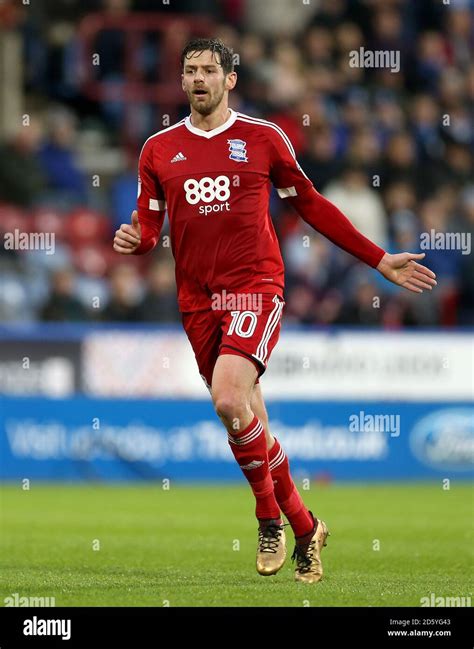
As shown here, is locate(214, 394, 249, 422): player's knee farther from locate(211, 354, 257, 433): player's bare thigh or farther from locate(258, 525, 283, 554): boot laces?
locate(258, 525, 283, 554): boot laces

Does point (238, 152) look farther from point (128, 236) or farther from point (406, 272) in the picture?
point (406, 272)

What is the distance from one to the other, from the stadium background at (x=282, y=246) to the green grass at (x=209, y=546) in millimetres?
565

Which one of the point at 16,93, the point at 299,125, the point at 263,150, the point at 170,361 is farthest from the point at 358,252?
the point at 16,93

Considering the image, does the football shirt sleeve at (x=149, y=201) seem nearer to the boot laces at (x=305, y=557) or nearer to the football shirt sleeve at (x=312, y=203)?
the football shirt sleeve at (x=312, y=203)

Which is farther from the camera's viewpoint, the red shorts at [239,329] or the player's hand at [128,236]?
the player's hand at [128,236]

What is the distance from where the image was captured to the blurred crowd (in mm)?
17766

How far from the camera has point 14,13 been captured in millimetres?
20672

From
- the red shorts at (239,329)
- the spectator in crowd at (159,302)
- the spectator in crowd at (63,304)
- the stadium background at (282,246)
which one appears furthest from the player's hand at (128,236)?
the spectator in crowd at (159,302)

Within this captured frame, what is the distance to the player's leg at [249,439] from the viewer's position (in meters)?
7.96

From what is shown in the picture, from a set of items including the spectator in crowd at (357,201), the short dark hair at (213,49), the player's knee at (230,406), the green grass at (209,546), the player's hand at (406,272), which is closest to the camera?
the green grass at (209,546)

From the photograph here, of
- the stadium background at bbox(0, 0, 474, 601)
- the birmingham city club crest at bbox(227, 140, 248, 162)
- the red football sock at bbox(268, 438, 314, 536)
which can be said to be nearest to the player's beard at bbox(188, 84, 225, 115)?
the birmingham city club crest at bbox(227, 140, 248, 162)

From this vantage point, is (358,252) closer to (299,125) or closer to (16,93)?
(299,125)

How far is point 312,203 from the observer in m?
8.52

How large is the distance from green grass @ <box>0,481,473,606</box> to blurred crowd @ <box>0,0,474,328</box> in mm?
2706
